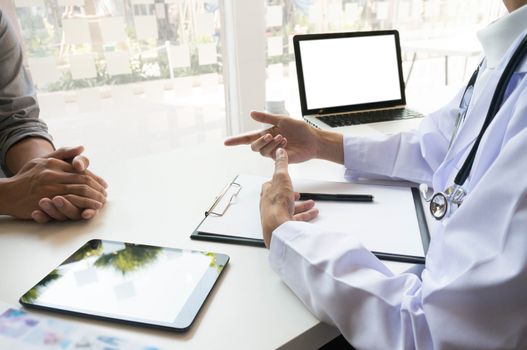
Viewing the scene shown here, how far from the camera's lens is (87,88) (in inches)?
59.7

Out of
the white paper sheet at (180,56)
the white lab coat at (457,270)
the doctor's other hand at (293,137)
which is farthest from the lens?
the white paper sheet at (180,56)

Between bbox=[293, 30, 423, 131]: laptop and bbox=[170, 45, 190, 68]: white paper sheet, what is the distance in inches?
22.0

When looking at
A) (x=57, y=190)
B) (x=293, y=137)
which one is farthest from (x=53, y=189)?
(x=293, y=137)

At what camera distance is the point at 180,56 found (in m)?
1.63

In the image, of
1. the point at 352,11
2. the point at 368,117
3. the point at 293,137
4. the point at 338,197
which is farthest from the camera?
the point at 352,11

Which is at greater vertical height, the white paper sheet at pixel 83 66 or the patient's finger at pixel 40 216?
the white paper sheet at pixel 83 66

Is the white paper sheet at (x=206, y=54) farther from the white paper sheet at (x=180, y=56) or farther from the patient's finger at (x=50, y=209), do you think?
the patient's finger at (x=50, y=209)

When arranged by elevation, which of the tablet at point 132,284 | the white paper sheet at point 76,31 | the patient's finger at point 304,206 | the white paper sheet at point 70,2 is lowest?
the tablet at point 132,284

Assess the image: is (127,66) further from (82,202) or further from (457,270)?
(457,270)

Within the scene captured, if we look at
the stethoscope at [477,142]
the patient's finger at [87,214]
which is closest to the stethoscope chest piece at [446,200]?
the stethoscope at [477,142]

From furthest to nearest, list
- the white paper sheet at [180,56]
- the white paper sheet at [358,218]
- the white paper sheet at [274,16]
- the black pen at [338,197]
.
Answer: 1. the white paper sheet at [274,16]
2. the white paper sheet at [180,56]
3. the black pen at [338,197]
4. the white paper sheet at [358,218]

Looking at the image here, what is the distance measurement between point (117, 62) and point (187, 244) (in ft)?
3.60

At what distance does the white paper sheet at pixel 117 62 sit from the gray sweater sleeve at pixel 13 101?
344 mm

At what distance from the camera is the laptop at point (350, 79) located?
51.8 inches
